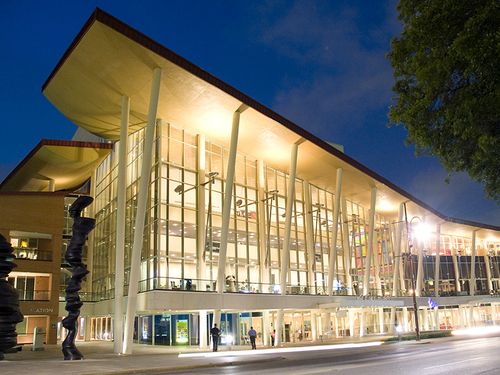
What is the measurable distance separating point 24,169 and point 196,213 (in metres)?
21.1

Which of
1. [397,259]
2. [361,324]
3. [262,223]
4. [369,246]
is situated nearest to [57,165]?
[262,223]

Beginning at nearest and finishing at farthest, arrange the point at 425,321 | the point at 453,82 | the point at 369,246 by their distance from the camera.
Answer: the point at 453,82
the point at 369,246
the point at 425,321

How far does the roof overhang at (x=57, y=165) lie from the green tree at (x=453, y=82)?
35.2 m

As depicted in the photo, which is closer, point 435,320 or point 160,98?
point 160,98

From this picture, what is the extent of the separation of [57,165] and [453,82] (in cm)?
4168

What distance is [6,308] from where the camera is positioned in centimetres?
2025

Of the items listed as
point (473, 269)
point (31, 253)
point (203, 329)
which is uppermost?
point (31, 253)

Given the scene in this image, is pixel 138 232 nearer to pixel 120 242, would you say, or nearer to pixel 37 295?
pixel 120 242

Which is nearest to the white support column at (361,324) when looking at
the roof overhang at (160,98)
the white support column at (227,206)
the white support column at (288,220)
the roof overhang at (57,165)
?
the roof overhang at (160,98)

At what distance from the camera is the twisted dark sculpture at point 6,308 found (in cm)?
2008

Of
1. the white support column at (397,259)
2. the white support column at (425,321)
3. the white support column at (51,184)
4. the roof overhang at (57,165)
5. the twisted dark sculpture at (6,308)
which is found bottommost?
the white support column at (425,321)

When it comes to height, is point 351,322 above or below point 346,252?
below

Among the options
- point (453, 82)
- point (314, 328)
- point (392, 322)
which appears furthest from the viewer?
point (392, 322)

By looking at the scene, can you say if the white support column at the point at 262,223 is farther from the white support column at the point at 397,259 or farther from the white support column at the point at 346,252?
the white support column at the point at 397,259
